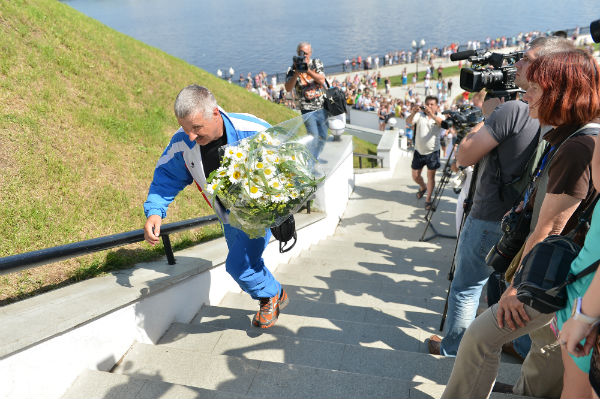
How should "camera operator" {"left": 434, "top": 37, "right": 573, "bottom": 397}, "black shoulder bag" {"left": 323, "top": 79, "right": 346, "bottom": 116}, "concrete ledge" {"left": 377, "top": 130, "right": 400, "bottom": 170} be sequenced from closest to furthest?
1. "camera operator" {"left": 434, "top": 37, "right": 573, "bottom": 397}
2. "black shoulder bag" {"left": 323, "top": 79, "right": 346, "bottom": 116}
3. "concrete ledge" {"left": 377, "top": 130, "right": 400, "bottom": 170}

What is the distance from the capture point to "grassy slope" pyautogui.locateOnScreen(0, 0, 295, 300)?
3.58 m

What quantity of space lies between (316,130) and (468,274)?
1546 millimetres

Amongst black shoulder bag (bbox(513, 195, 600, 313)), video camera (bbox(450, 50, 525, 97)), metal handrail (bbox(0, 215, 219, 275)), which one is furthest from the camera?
video camera (bbox(450, 50, 525, 97))

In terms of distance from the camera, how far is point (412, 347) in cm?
321

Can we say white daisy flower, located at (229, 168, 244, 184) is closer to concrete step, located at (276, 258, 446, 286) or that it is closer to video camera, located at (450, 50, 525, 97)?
video camera, located at (450, 50, 525, 97)

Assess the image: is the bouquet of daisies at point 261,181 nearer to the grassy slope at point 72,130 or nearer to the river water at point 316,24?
the grassy slope at point 72,130

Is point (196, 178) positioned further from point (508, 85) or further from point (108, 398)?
point (508, 85)

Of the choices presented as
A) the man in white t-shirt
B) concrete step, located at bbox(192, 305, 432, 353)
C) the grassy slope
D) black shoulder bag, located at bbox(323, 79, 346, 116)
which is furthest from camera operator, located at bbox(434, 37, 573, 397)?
the man in white t-shirt

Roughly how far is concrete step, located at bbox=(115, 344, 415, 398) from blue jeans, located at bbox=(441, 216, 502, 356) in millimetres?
649

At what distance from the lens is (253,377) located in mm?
2523

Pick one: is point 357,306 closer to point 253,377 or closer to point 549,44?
point 253,377

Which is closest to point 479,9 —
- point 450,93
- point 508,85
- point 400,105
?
point 450,93

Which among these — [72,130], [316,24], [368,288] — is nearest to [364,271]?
[368,288]

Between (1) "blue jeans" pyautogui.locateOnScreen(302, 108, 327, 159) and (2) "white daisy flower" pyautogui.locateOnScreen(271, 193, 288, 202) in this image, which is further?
(1) "blue jeans" pyautogui.locateOnScreen(302, 108, 327, 159)
